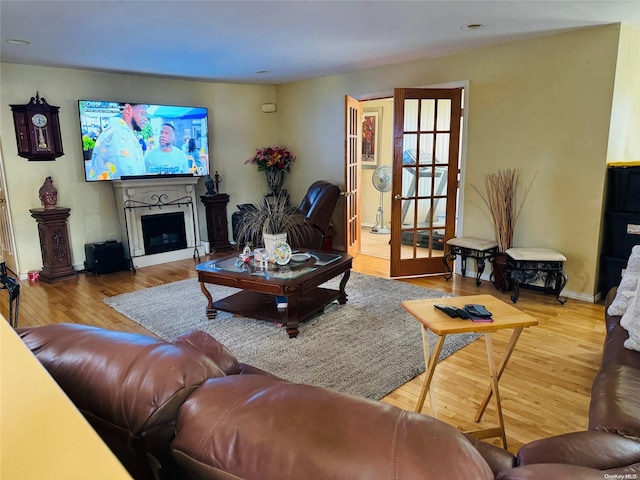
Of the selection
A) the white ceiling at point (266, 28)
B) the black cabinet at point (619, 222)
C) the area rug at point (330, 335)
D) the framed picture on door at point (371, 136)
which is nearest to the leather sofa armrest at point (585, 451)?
the area rug at point (330, 335)

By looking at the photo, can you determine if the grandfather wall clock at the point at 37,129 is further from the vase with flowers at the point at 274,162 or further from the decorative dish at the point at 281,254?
the decorative dish at the point at 281,254

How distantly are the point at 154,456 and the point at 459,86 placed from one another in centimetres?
468

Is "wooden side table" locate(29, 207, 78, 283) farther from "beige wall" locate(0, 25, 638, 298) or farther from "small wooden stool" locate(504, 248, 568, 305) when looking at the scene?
"small wooden stool" locate(504, 248, 568, 305)

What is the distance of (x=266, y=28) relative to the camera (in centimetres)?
351

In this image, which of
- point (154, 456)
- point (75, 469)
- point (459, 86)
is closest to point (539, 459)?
point (154, 456)

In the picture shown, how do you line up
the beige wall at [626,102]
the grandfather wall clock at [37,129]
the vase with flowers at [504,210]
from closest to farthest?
the beige wall at [626,102] < the vase with flowers at [504,210] < the grandfather wall clock at [37,129]

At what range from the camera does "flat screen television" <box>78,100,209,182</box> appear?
5.11 metres

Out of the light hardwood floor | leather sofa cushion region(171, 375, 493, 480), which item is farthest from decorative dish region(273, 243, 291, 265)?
leather sofa cushion region(171, 375, 493, 480)

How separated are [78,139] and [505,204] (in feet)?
16.2

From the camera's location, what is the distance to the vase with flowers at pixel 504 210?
4.32 m

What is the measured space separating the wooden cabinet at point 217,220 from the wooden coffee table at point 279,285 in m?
2.50

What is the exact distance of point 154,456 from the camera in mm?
873

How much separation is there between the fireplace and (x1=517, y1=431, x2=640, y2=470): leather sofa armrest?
5.36 m

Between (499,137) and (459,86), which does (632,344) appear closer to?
(499,137)
